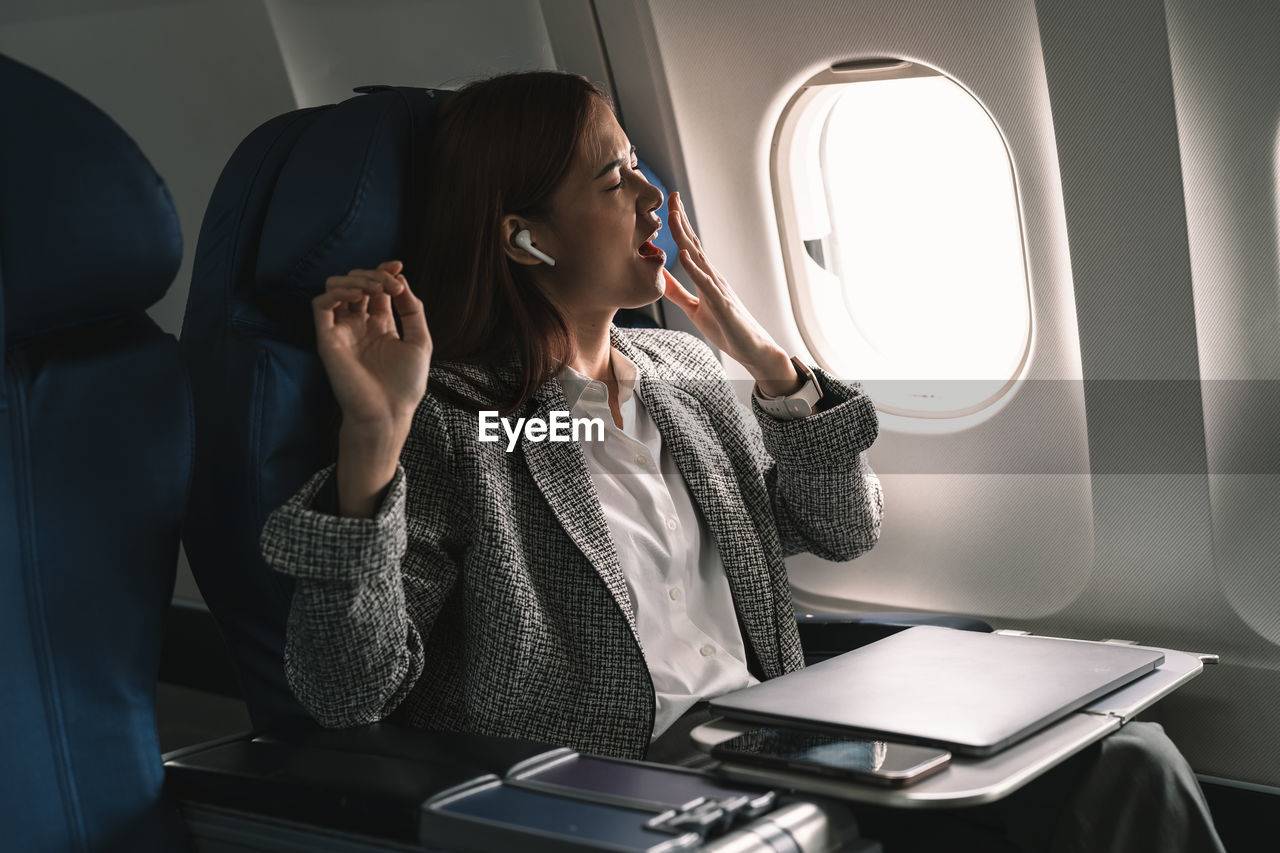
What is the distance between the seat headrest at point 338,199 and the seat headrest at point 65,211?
7.9 inches

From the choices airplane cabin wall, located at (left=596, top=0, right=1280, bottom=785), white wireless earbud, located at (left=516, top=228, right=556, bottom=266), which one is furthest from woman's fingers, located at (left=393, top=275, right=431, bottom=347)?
airplane cabin wall, located at (left=596, top=0, right=1280, bottom=785)

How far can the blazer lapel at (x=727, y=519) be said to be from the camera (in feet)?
5.76

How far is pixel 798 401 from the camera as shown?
1.77 m

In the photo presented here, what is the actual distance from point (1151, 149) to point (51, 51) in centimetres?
248

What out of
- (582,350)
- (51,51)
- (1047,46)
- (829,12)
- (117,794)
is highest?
(51,51)

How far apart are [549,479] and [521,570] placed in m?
0.14

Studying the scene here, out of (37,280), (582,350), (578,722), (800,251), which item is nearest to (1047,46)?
(800,251)

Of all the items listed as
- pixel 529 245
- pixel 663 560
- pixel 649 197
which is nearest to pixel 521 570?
pixel 663 560

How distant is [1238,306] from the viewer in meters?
1.83

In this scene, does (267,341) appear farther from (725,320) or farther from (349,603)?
(725,320)

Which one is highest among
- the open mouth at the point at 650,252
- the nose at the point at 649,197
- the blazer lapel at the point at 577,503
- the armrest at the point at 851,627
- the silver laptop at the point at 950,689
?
the nose at the point at 649,197

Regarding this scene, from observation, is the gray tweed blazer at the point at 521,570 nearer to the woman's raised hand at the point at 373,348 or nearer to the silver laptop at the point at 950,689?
the woman's raised hand at the point at 373,348

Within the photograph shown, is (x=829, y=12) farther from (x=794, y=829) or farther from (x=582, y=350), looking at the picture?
(x=794, y=829)

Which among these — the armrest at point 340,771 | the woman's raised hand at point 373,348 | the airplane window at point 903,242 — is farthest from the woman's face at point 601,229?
the armrest at point 340,771
